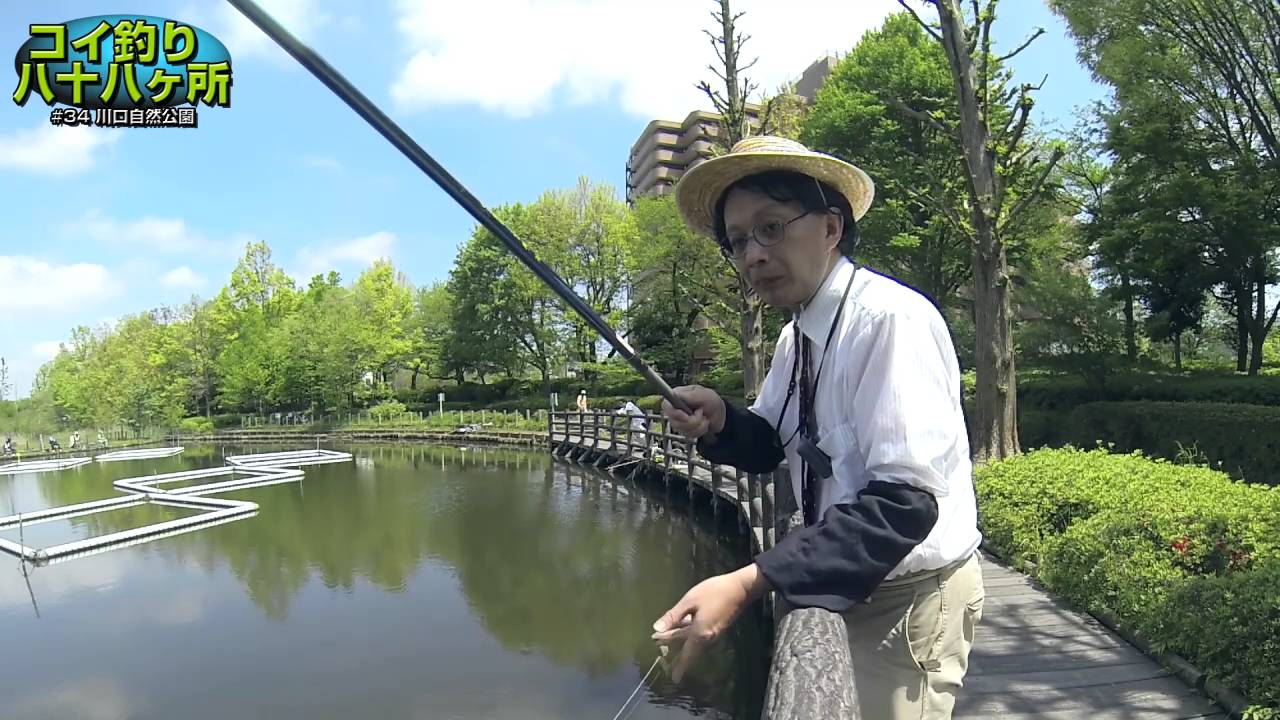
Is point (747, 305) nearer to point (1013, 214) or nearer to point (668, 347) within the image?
point (1013, 214)

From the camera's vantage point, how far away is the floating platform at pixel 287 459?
2273 centimetres

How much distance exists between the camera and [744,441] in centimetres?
158

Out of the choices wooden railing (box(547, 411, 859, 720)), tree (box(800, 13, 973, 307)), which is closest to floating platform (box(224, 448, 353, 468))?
wooden railing (box(547, 411, 859, 720))

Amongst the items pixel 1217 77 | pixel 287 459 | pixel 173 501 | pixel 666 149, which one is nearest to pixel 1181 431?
pixel 1217 77

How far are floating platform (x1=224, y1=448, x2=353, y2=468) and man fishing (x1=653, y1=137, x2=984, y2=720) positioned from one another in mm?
23717

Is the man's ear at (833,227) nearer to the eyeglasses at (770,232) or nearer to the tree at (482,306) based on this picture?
the eyeglasses at (770,232)

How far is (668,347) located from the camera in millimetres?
26688

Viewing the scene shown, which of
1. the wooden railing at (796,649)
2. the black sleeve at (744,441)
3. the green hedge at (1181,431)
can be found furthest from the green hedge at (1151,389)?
the black sleeve at (744,441)

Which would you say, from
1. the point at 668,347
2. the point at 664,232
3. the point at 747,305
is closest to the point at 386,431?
the point at 668,347

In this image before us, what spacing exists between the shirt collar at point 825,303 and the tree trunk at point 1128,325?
14037mm

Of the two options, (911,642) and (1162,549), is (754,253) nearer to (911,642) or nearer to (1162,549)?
(911,642)

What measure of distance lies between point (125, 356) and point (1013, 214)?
4734cm

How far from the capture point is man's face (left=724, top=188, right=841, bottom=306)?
4.26 ft

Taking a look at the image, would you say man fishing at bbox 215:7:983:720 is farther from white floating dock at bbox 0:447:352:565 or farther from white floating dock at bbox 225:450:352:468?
white floating dock at bbox 225:450:352:468
